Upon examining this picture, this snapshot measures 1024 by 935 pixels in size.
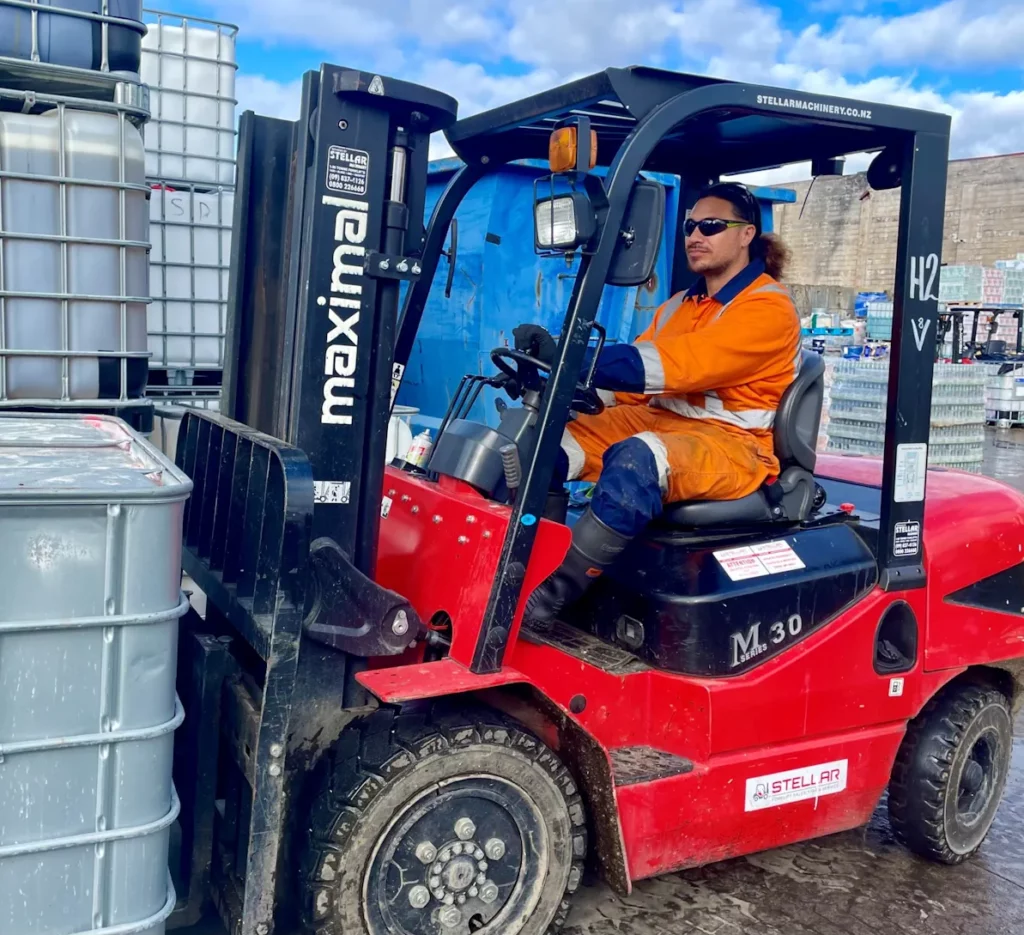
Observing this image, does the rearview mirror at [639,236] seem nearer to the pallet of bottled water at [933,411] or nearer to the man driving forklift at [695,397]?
the man driving forklift at [695,397]

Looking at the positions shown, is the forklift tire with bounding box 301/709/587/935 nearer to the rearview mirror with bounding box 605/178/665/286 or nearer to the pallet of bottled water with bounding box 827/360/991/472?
the rearview mirror with bounding box 605/178/665/286

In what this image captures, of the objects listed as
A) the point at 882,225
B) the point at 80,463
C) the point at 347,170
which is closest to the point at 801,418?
the point at 347,170

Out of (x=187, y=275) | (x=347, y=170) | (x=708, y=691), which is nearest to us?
(x=347, y=170)

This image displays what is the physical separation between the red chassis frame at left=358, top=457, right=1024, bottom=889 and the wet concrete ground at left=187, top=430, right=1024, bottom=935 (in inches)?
9.7

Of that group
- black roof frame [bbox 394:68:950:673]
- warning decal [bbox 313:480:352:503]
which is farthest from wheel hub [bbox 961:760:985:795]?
warning decal [bbox 313:480:352:503]

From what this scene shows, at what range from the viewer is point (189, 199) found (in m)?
5.23

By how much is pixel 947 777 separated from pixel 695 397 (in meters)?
1.61

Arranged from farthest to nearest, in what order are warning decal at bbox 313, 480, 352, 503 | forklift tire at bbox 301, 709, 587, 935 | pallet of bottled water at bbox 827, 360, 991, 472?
1. pallet of bottled water at bbox 827, 360, 991, 472
2. warning decal at bbox 313, 480, 352, 503
3. forklift tire at bbox 301, 709, 587, 935

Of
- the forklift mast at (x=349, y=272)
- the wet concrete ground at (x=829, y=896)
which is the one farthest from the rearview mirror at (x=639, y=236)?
the wet concrete ground at (x=829, y=896)

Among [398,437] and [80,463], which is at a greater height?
[80,463]

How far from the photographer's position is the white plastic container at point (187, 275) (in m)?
5.19

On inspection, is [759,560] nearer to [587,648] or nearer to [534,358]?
[587,648]

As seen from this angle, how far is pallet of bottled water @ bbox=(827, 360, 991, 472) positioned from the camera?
36.1ft

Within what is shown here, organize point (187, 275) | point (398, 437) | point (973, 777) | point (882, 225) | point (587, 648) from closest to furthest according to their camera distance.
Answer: point (587, 648)
point (973, 777)
point (187, 275)
point (398, 437)
point (882, 225)
